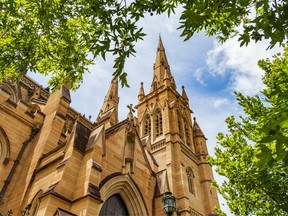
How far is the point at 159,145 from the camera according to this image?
23.9 m

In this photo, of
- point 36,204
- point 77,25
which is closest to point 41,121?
point 36,204

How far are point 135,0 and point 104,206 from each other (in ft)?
29.0

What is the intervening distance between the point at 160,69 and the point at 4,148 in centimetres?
2775

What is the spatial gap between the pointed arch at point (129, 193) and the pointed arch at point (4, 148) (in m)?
5.47

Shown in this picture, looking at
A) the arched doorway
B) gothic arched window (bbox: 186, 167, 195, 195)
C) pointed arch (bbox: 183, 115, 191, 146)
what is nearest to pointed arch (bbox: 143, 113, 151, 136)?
pointed arch (bbox: 183, 115, 191, 146)

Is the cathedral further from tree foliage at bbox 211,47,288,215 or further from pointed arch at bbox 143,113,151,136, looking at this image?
pointed arch at bbox 143,113,151,136

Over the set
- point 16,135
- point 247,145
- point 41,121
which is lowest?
point 247,145

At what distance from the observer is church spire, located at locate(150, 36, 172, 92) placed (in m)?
33.8

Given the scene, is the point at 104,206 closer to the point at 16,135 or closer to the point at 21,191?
the point at 21,191

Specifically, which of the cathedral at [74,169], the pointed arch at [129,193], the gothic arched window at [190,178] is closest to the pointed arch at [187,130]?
the gothic arched window at [190,178]

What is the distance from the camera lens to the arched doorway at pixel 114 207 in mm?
10333

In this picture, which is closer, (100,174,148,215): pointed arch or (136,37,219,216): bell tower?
(100,174,148,215): pointed arch

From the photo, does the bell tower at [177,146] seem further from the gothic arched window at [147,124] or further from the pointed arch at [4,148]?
the pointed arch at [4,148]

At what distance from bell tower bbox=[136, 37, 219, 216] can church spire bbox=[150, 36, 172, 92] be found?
154mm
